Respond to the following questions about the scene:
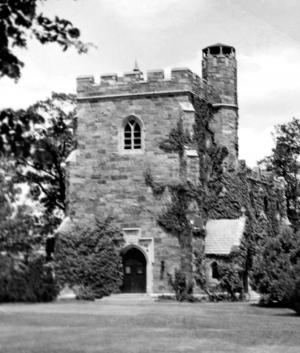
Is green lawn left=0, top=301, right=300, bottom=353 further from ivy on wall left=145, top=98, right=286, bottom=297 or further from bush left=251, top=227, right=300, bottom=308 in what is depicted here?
ivy on wall left=145, top=98, right=286, bottom=297

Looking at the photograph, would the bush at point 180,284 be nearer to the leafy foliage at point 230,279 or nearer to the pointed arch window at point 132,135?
the leafy foliage at point 230,279

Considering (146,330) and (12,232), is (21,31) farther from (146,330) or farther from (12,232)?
(146,330)

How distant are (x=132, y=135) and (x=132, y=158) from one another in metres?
1.02

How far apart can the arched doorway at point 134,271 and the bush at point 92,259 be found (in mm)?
452

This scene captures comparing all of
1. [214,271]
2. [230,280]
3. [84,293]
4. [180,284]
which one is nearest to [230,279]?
[230,280]

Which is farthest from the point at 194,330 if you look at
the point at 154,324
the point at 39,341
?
the point at 39,341

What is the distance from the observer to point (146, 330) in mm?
17609

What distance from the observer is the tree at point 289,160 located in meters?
52.5

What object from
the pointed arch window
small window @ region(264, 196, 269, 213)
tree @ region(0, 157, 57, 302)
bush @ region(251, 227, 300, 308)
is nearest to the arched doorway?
the pointed arch window

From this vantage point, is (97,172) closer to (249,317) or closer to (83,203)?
(83,203)

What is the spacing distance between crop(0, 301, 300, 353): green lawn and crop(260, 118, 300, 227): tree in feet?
91.3

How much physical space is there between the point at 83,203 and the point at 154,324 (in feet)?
46.7

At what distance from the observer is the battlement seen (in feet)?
108

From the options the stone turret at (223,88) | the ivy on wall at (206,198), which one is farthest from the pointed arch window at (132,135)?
the stone turret at (223,88)
